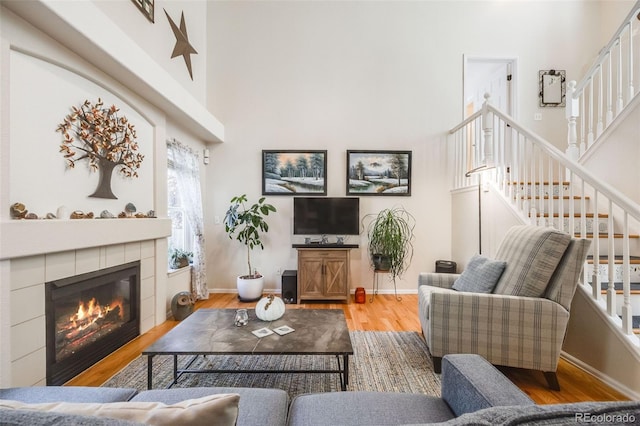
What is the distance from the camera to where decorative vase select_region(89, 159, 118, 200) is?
2.36m


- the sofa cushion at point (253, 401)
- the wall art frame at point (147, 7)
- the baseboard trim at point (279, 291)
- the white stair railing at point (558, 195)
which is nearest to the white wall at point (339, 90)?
the baseboard trim at point (279, 291)

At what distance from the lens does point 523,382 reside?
2016 millimetres

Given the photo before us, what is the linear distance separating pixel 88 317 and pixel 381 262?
312 centimetres

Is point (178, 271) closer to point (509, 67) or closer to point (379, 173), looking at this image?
point (379, 173)

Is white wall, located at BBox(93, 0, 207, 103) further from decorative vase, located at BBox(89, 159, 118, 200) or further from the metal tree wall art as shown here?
decorative vase, located at BBox(89, 159, 118, 200)

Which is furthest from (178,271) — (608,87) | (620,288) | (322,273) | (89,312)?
(608,87)

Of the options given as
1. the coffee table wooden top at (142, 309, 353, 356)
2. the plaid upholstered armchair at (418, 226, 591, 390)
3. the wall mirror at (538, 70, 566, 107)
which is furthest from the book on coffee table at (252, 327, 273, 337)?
the wall mirror at (538, 70, 566, 107)

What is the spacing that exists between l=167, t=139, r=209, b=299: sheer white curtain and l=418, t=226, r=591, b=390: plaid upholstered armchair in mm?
2978

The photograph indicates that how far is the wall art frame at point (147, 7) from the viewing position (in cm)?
267

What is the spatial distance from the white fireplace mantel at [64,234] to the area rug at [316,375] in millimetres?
997

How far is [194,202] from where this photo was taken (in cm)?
384

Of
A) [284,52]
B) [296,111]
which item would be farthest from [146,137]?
[284,52]

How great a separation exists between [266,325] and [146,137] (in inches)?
90.6

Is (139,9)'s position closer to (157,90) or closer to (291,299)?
(157,90)
